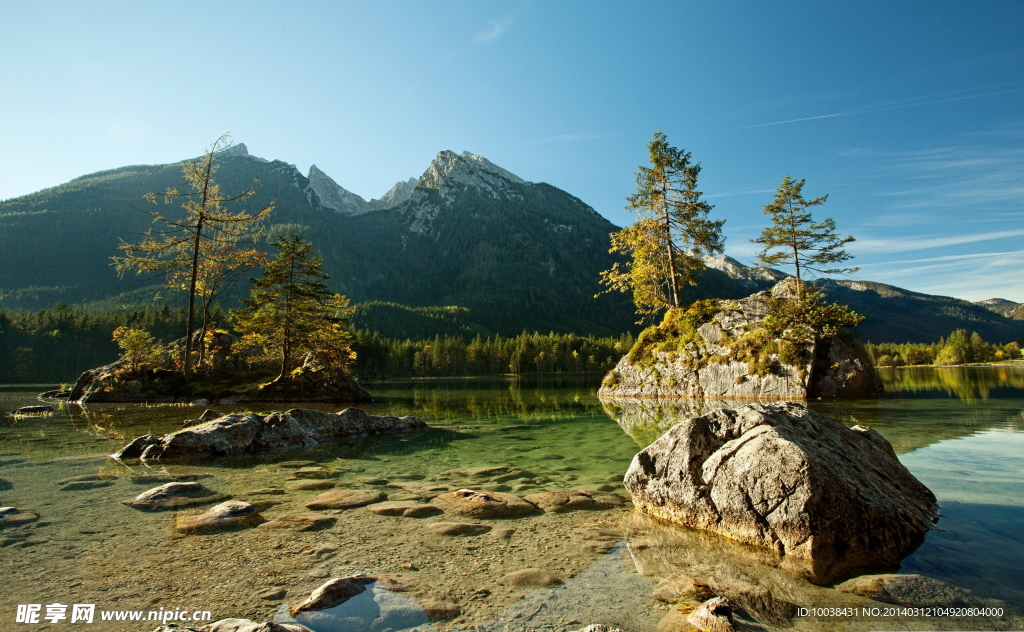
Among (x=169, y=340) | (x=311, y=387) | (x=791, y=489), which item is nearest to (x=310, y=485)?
(x=791, y=489)

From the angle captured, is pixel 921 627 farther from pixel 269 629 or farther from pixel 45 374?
pixel 45 374

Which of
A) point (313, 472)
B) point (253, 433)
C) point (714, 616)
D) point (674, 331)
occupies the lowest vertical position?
point (313, 472)

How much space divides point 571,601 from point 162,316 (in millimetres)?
122949

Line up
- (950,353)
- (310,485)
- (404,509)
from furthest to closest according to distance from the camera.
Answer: (950,353)
(310,485)
(404,509)

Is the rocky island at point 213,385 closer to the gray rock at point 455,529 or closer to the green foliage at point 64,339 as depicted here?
the gray rock at point 455,529

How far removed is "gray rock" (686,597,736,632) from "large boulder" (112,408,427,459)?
13.1 m

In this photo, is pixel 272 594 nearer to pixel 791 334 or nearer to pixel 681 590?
pixel 681 590

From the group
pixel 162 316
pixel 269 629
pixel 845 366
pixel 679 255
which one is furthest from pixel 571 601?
pixel 162 316

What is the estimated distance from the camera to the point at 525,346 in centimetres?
13738

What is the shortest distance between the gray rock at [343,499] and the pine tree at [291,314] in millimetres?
23614

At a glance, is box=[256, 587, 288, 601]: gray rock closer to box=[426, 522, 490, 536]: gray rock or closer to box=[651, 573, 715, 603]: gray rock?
box=[426, 522, 490, 536]: gray rock

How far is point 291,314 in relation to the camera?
29.3m

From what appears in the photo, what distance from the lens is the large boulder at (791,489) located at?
5.49 meters

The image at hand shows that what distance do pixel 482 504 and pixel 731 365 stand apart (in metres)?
24.7
